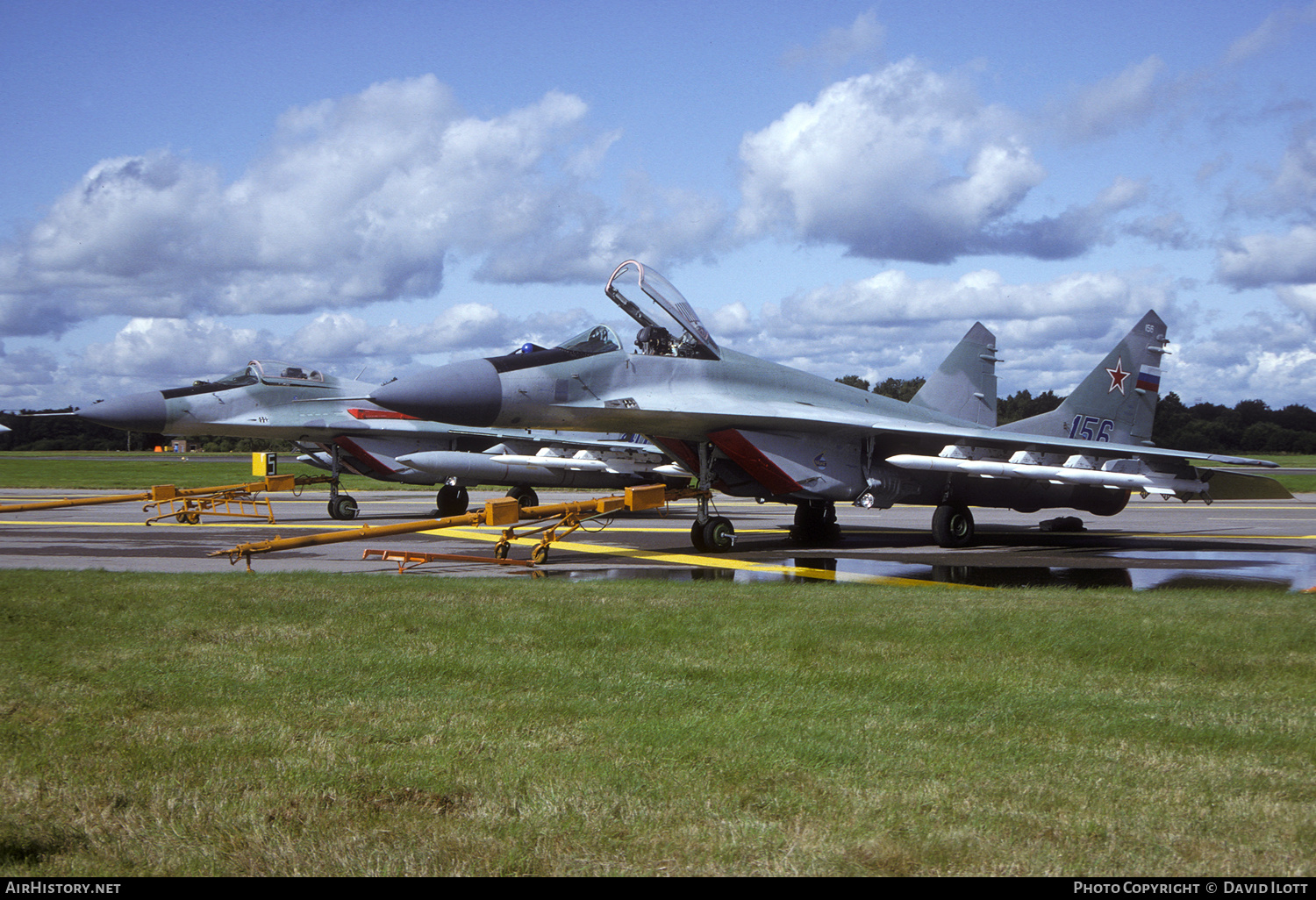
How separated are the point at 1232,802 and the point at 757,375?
1130 cm

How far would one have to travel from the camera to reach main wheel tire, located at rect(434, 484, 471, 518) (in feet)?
69.2

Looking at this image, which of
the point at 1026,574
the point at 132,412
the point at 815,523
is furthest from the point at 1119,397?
the point at 132,412

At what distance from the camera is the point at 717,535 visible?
14070 millimetres

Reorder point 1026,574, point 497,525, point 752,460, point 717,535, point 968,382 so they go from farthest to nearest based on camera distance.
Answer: point 968,382 < point 717,535 < point 752,460 < point 1026,574 < point 497,525

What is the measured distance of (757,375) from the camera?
14.7 metres

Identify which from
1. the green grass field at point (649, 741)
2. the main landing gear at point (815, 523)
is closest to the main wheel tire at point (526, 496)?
the main landing gear at point (815, 523)

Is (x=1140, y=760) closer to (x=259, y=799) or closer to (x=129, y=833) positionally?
(x=259, y=799)

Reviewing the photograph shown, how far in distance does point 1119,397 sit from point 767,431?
8.05 m

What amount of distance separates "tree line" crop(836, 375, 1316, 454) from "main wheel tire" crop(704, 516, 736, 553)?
66.6 metres

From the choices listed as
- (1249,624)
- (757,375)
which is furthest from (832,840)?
(757,375)

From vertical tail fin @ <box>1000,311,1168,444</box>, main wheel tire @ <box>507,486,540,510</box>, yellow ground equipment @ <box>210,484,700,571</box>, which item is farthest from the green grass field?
main wheel tire @ <box>507,486,540,510</box>

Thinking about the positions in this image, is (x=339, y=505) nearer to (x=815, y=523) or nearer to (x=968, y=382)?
(x=815, y=523)

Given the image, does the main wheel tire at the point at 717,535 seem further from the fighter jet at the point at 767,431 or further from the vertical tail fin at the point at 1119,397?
the vertical tail fin at the point at 1119,397

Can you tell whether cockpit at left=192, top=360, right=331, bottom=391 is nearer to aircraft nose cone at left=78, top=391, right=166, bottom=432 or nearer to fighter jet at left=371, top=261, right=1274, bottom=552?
aircraft nose cone at left=78, top=391, right=166, bottom=432
